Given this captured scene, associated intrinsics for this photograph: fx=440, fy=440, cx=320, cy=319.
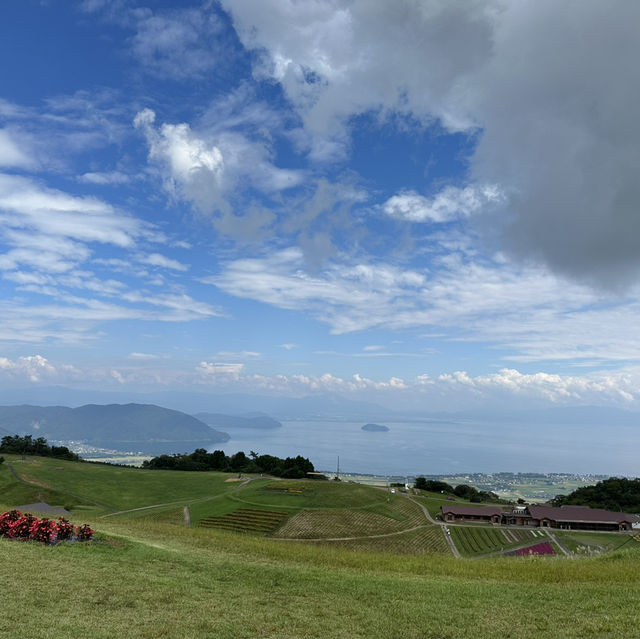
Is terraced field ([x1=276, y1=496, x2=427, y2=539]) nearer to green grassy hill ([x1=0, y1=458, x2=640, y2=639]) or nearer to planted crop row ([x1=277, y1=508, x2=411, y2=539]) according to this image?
planted crop row ([x1=277, y1=508, x2=411, y2=539])

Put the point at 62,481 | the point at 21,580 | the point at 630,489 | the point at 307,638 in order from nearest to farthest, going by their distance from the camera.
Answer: the point at 307,638 < the point at 21,580 < the point at 62,481 < the point at 630,489

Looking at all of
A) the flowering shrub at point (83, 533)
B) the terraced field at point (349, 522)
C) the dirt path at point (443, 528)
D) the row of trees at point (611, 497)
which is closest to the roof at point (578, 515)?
the dirt path at point (443, 528)

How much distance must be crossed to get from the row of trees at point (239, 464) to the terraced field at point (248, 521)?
144 ft

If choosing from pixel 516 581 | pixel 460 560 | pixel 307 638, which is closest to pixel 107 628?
pixel 307 638

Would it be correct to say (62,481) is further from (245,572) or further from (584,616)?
(584,616)

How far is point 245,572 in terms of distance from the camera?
1455cm

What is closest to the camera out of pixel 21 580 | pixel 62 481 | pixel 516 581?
pixel 21 580

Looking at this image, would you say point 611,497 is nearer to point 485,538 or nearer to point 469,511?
point 469,511

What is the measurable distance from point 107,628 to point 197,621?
1906 mm

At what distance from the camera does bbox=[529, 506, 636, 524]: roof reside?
78.1m

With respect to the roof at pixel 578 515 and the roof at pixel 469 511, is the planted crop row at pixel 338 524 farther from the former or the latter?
the roof at pixel 578 515

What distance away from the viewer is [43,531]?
16.9 m

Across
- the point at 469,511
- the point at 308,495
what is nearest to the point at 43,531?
the point at 308,495

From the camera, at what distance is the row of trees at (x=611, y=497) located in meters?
109
